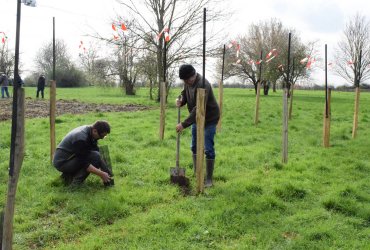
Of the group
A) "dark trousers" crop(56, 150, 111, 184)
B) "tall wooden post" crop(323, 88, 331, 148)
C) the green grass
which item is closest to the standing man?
the green grass

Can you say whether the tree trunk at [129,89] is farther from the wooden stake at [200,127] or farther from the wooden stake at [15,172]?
the wooden stake at [15,172]

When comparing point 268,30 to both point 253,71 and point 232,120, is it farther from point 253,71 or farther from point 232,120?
point 232,120

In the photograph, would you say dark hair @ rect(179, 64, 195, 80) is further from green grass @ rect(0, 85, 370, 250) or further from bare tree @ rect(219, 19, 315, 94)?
bare tree @ rect(219, 19, 315, 94)

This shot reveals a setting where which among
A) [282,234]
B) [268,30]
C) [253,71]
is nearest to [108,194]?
[282,234]

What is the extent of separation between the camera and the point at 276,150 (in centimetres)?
921

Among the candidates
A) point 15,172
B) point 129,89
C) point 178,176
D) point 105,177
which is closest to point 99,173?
point 105,177

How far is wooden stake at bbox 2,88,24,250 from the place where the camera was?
124 inches

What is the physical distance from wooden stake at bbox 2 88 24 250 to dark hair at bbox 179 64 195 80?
9.57 feet

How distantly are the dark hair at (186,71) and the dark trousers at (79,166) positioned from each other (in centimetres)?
183

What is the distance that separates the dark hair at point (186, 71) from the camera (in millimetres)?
5727

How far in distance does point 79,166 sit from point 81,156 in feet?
0.53

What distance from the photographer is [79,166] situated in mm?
5914

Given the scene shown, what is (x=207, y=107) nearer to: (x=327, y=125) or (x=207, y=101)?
(x=207, y=101)

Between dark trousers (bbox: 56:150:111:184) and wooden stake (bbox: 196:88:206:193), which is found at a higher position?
wooden stake (bbox: 196:88:206:193)
